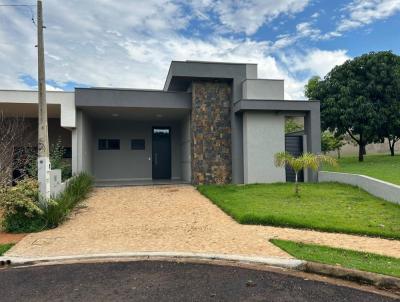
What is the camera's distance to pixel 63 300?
12.9 ft

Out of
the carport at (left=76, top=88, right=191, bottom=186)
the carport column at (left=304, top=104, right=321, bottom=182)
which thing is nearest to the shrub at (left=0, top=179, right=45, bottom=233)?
the carport at (left=76, top=88, right=191, bottom=186)

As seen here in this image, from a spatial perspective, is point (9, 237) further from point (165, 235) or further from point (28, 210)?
point (165, 235)

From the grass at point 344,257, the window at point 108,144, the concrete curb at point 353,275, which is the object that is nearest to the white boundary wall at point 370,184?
the grass at point 344,257

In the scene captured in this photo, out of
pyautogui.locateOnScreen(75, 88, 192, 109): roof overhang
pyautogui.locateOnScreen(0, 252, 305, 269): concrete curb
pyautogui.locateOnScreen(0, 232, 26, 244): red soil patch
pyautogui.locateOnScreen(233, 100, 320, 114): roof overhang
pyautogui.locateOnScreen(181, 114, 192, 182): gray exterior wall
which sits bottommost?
pyautogui.locateOnScreen(0, 232, 26, 244): red soil patch

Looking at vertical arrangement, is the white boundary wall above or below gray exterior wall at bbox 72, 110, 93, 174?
below

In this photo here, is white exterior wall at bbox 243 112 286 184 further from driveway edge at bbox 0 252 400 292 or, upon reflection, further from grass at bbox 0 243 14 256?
grass at bbox 0 243 14 256

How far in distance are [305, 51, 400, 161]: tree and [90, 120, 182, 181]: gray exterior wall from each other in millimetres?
10817

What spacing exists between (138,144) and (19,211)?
11104 mm

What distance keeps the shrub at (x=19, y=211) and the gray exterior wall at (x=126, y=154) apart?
33.5 ft

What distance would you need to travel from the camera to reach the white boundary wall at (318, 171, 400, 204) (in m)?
9.55

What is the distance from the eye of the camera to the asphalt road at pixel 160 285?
4000 millimetres

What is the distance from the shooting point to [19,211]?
787 centimetres

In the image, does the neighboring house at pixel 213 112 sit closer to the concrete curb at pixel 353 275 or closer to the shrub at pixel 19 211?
the shrub at pixel 19 211

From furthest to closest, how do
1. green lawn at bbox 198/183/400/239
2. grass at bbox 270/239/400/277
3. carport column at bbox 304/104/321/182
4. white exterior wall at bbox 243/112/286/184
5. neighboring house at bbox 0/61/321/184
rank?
carport column at bbox 304/104/321/182
white exterior wall at bbox 243/112/286/184
neighboring house at bbox 0/61/321/184
green lawn at bbox 198/183/400/239
grass at bbox 270/239/400/277
